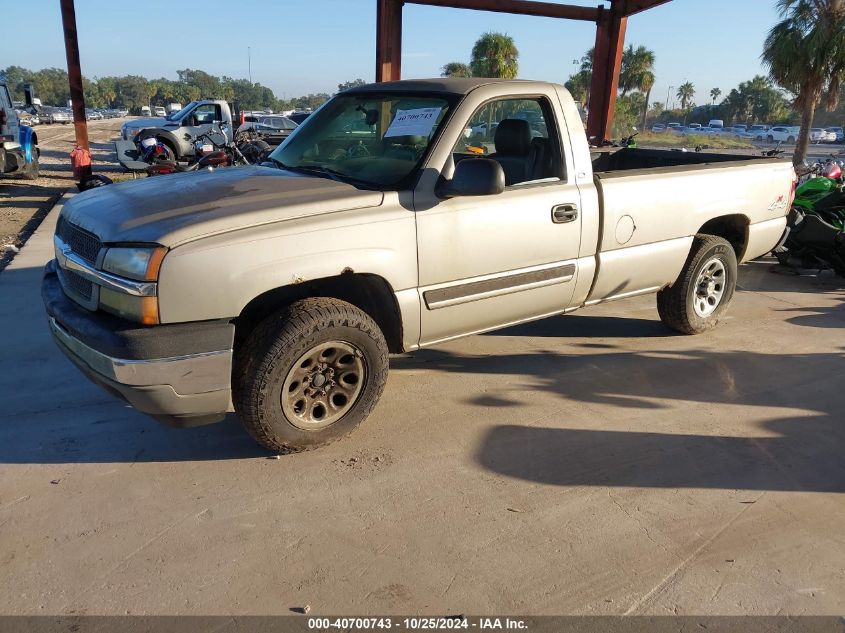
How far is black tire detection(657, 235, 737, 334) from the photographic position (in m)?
5.10

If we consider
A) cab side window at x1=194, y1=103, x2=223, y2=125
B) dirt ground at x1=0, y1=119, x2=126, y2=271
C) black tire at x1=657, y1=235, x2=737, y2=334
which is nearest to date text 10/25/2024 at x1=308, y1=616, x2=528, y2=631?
black tire at x1=657, y1=235, x2=737, y2=334

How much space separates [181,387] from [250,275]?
599 millimetres

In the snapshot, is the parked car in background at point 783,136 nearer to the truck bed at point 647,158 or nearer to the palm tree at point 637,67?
the palm tree at point 637,67

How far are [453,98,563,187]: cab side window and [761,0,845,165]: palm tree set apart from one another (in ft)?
49.8

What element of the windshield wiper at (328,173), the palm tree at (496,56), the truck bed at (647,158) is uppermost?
the palm tree at (496,56)

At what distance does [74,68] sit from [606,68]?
10.9 m

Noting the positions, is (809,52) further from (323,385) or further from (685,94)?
(685,94)

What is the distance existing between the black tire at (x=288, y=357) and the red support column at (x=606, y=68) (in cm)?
1077

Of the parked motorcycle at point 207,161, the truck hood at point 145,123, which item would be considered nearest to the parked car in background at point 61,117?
the truck hood at point 145,123

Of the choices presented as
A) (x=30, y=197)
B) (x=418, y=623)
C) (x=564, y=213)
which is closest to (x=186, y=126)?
(x=30, y=197)

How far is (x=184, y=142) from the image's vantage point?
1841 centimetres

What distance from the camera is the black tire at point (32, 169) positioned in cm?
1517

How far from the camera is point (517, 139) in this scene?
181 inches

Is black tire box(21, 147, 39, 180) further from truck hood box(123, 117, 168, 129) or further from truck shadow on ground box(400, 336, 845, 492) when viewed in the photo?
truck shadow on ground box(400, 336, 845, 492)
